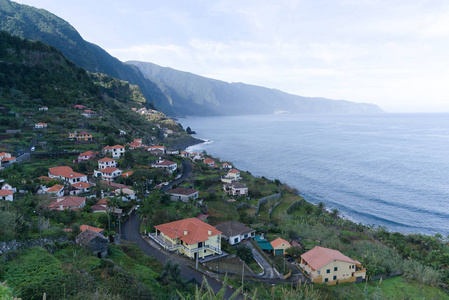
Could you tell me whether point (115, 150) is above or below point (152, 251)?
above

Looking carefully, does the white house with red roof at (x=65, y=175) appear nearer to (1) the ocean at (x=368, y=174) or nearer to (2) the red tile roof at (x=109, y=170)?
(2) the red tile roof at (x=109, y=170)

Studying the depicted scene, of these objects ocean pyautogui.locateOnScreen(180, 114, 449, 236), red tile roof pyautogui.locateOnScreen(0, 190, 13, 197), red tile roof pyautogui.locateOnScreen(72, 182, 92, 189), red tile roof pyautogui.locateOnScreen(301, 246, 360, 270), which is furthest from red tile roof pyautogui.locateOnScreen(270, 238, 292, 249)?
red tile roof pyautogui.locateOnScreen(0, 190, 13, 197)

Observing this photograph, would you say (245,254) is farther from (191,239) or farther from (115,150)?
(115,150)

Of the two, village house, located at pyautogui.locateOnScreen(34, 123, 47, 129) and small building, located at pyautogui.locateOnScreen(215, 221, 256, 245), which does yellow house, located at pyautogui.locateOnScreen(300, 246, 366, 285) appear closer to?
small building, located at pyautogui.locateOnScreen(215, 221, 256, 245)

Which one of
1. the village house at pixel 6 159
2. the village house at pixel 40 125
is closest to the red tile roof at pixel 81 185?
the village house at pixel 6 159

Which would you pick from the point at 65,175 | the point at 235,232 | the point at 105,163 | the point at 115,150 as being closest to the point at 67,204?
the point at 65,175

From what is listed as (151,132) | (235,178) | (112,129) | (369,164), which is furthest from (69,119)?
(369,164)

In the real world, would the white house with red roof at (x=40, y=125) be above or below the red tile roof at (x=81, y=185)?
above
